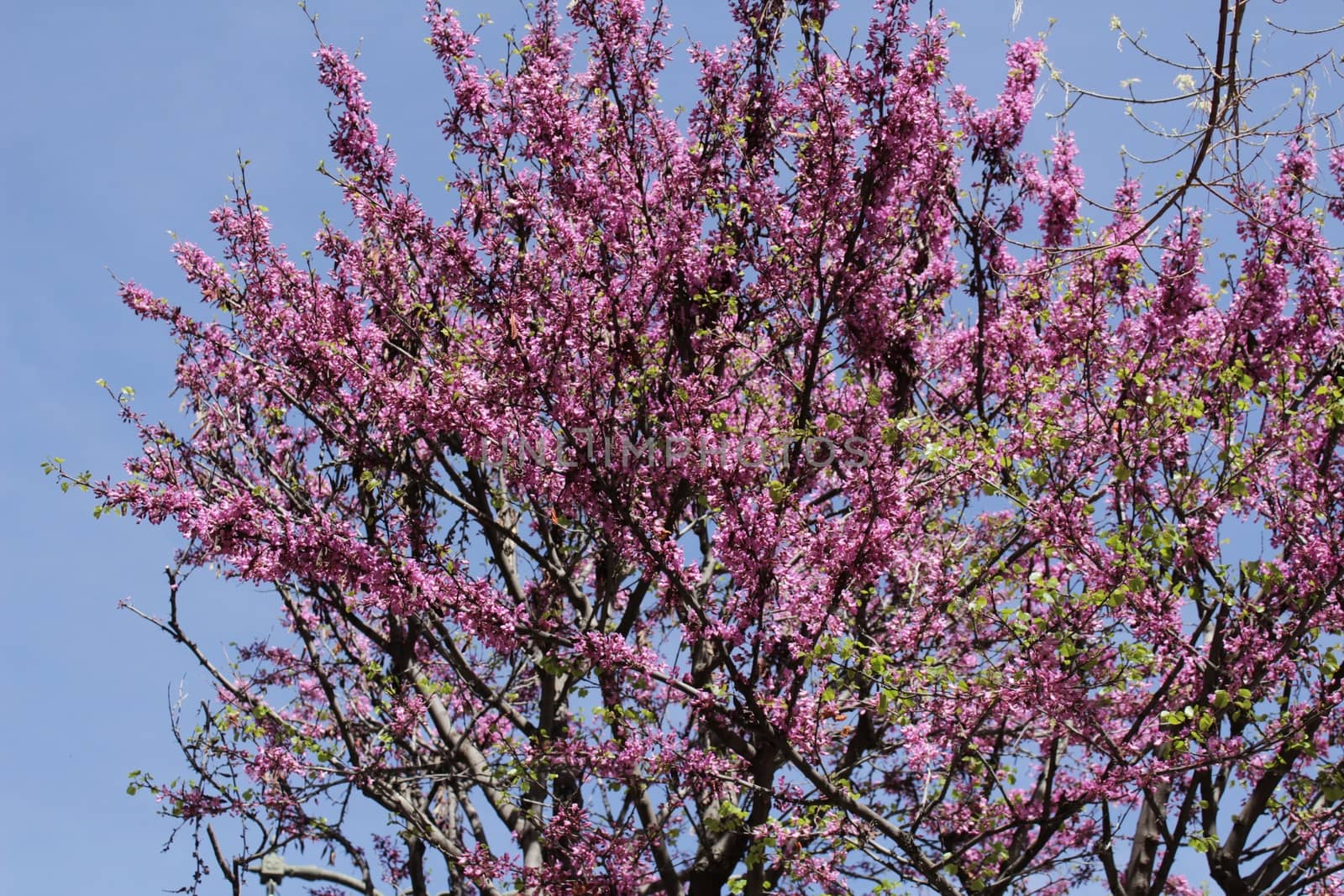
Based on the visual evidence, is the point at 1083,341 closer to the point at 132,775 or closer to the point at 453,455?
the point at 453,455

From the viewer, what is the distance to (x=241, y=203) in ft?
36.8

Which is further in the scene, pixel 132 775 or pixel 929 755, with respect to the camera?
pixel 132 775

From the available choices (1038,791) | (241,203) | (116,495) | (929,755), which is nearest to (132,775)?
(116,495)

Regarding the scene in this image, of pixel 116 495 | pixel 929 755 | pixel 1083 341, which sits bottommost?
pixel 929 755

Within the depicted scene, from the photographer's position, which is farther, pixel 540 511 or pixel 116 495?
pixel 540 511

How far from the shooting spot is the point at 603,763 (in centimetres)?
967

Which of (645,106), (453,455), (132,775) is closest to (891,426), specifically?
(645,106)

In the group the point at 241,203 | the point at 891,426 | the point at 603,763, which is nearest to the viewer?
the point at 891,426

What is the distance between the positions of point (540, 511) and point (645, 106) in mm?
3873

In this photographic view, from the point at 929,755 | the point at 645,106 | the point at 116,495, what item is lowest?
the point at 929,755

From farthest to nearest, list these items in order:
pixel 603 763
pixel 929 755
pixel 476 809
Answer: pixel 476 809 → pixel 603 763 → pixel 929 755

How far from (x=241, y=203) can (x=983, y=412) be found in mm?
7313

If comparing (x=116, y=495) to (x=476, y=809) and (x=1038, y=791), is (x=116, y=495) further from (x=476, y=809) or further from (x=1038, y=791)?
(x=1038, y=791)

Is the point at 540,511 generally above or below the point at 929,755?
above
